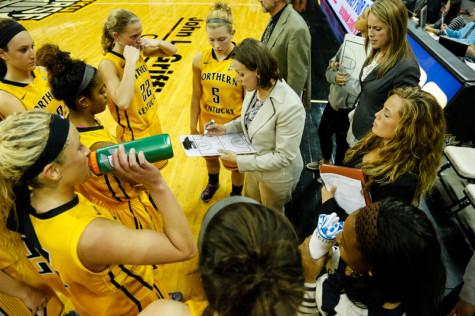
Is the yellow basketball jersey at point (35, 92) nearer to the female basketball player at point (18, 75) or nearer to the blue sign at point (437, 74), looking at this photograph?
the female basketball player at point (18, 75)

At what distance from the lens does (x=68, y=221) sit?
1.12 metres

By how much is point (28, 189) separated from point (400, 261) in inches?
51.2

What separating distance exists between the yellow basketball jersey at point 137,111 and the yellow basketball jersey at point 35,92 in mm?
410

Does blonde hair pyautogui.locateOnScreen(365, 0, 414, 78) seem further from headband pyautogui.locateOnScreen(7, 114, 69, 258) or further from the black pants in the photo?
headband pyautogui.locateOnScreen(7, 114, 69, 258)

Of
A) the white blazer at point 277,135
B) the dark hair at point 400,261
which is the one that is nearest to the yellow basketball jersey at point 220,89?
the white blazer at point 277,135

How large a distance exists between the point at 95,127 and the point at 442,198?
321 centimetres

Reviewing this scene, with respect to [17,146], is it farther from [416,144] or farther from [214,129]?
[416,144]

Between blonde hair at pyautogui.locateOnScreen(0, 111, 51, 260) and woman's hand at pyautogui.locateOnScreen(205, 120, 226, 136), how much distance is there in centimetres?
143

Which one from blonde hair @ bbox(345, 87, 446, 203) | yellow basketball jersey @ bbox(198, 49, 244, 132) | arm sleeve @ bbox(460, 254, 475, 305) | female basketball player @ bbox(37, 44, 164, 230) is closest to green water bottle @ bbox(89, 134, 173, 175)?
female basketball player @ bbox(37, 44, 164, 230)

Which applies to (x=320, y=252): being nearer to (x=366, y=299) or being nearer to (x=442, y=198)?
(x=366, y=299)

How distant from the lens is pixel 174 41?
23.1 ft

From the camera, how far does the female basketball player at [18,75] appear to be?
82.5 inches

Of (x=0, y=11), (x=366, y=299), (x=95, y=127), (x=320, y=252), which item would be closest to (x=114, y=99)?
(x=95, y=127)

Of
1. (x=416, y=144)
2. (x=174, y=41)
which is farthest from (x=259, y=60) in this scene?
(x=174, y=41)
